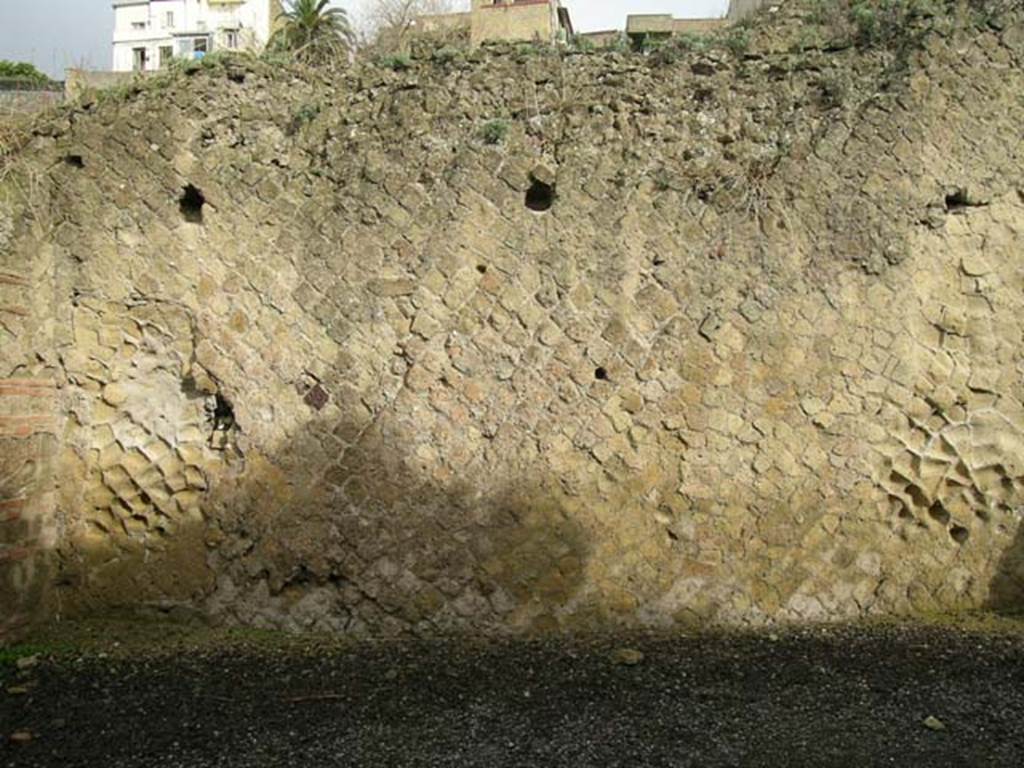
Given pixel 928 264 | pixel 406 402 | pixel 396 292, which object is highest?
pixel 928 264

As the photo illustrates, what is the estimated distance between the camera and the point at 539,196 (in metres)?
5.55

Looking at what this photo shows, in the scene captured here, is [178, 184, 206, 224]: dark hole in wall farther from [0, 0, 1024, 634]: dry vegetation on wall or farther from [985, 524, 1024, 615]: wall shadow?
[985, 524, 1024, 615]: wall shadow

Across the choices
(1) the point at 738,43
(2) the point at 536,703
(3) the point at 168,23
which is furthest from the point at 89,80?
(3) the point at 168,23

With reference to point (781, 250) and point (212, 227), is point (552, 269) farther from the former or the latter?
point (212, 227)

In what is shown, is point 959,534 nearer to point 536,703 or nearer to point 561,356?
point 561,356

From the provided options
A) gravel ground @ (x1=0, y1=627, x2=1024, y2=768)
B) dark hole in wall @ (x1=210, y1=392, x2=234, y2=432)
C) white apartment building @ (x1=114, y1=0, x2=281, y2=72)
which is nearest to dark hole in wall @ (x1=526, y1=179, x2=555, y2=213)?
dark hole in wall @ (x1=210, y1=392, x2=234, y2=432)

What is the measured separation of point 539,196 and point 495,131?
1.56 feet

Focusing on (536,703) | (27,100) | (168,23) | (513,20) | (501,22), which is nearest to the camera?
(536,703)

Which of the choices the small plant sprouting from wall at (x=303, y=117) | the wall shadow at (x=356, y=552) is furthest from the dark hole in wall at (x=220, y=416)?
the small plant sprouting from wall at (x=303, y=117)

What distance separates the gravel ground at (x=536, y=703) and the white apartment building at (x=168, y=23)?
2348 cm

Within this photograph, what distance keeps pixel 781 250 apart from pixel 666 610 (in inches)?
88.8

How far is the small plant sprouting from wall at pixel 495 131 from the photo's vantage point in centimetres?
547

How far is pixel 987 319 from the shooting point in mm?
5387

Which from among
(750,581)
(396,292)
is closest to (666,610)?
(750,581)
